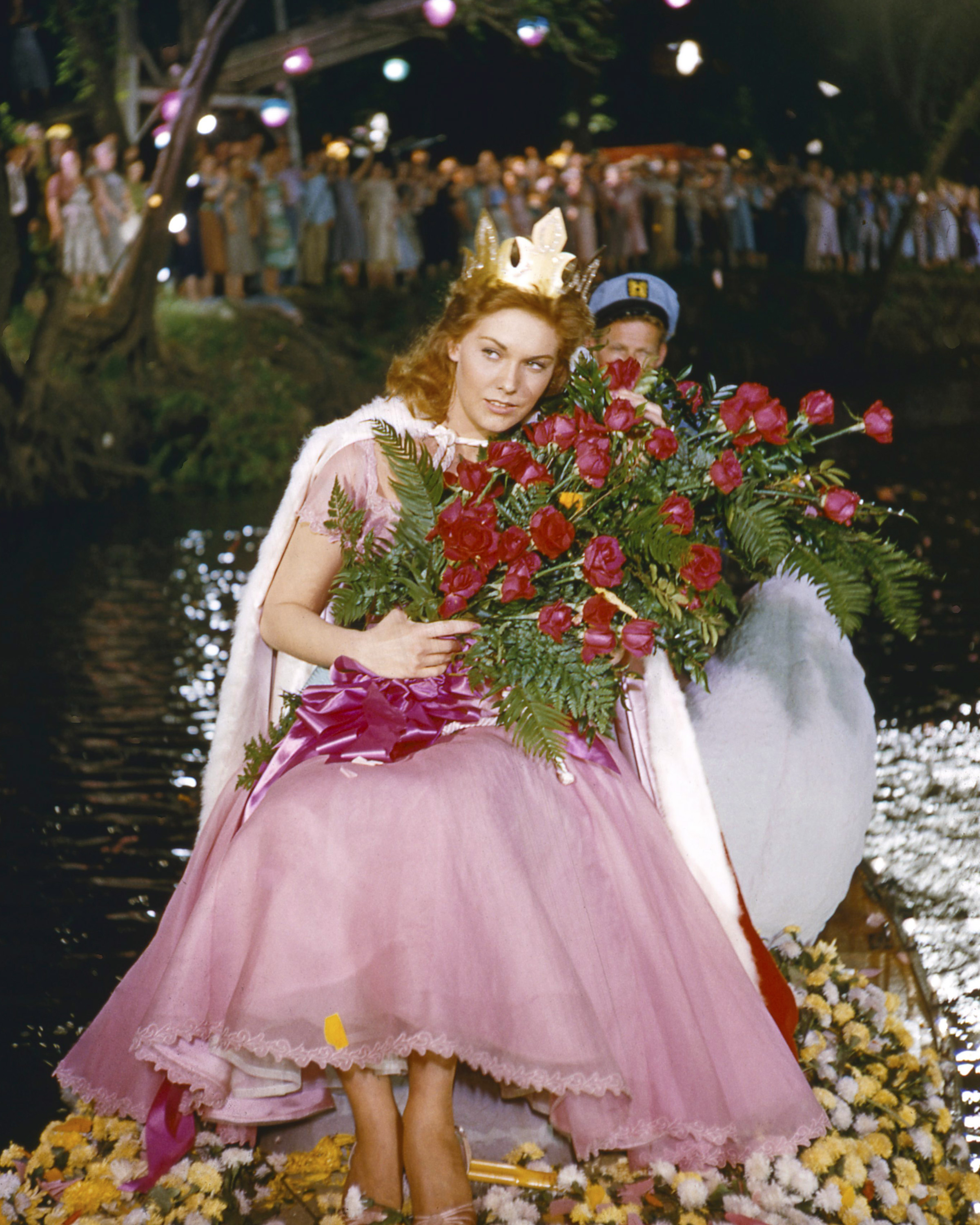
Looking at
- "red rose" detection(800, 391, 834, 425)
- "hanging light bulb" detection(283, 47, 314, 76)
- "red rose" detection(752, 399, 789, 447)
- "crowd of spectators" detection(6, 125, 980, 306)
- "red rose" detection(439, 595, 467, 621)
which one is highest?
"hanging light bulb" detection(283, 47, 314, 76)

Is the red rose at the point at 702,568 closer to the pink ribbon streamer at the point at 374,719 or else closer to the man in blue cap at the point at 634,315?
the pink ribbon streamer at the point at 374,719

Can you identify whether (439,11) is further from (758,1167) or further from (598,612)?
(758,1167)

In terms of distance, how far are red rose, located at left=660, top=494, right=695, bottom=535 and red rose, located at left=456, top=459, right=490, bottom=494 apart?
0.30m

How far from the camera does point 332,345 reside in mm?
13000

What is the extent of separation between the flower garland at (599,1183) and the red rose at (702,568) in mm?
1006

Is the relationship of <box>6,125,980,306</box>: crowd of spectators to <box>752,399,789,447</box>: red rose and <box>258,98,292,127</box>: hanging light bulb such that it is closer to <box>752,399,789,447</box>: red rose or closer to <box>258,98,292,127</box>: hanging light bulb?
<box>258,98,292,127</box>: hanging light bulb

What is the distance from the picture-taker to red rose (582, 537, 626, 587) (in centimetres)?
195

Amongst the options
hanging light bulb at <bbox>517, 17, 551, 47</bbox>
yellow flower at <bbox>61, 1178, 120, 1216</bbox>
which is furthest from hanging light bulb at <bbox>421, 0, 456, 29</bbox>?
yellow flower at <bbox>61, 1178, 120, 1216</bbox>

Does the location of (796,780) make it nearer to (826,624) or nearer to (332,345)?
(826,624)

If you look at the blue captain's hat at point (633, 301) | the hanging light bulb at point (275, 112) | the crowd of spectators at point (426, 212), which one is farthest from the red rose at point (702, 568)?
the hanging light bulb at point (275, 112)

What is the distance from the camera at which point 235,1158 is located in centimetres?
219

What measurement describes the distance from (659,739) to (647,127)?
584 inches

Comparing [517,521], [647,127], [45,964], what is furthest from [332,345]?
[517,521]

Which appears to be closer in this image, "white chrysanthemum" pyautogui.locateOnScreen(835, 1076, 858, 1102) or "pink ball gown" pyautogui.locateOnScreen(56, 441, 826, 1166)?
"pink ball gown" pyautogui.locateOnScreen(56, 441, 826, 1166)
